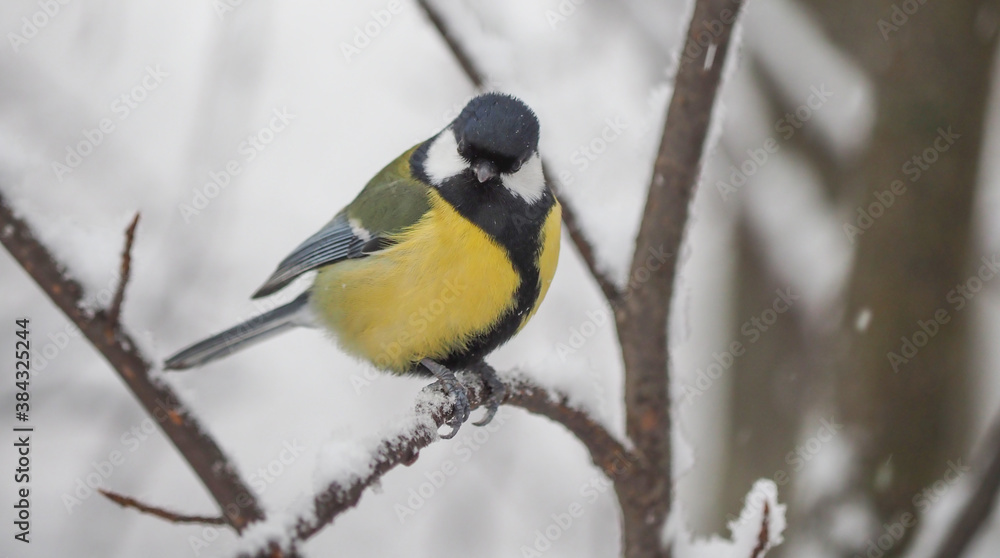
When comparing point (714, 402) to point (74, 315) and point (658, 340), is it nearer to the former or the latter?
point (658, 340)

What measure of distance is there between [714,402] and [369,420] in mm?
2170

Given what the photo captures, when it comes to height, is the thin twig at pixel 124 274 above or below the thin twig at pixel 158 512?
above

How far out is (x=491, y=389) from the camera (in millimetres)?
2402

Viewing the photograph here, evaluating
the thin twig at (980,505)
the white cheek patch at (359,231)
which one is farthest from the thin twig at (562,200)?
the thin twig at (980,505)

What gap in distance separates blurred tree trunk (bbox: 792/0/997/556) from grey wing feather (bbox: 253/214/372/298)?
206 centimetres

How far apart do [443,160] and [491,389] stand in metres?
0.76

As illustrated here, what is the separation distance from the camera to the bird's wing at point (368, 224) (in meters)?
2.57

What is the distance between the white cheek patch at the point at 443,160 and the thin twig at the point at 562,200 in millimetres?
248

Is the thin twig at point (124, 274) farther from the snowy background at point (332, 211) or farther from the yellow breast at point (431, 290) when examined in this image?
the snowy background at point (332, 211)

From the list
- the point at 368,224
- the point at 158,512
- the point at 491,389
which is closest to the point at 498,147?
the point at 368,224

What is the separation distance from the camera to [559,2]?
16.9 feet

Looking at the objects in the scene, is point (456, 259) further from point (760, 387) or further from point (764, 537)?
point (760, 387)

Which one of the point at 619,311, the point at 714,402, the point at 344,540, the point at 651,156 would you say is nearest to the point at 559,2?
the point at 714,402

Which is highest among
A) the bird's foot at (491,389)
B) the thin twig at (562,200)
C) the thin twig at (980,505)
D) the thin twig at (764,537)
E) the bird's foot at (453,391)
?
the thin twig at (562,200)
